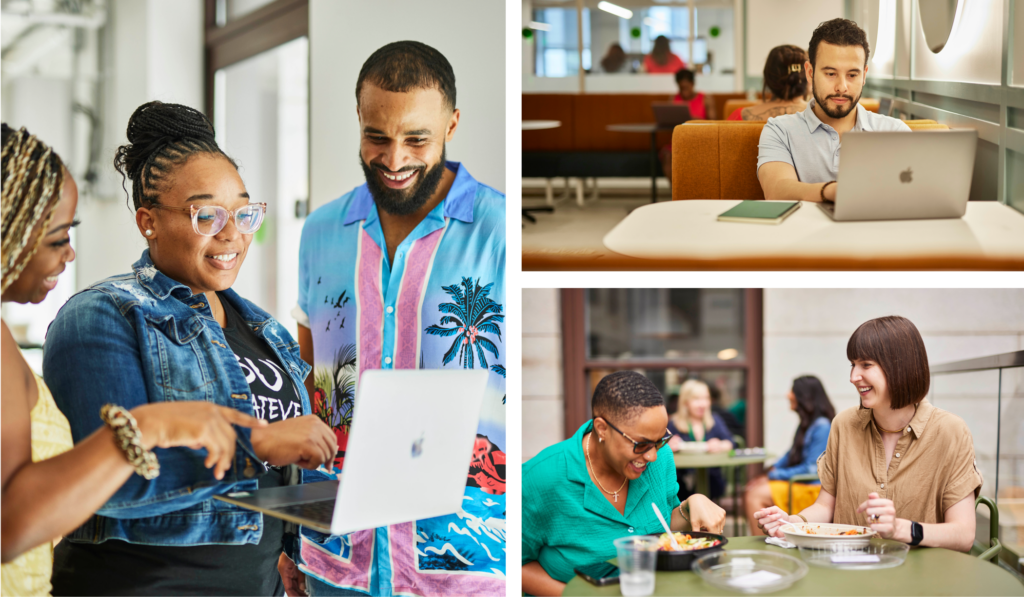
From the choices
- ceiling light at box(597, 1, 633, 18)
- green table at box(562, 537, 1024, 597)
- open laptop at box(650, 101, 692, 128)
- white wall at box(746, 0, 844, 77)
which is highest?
ceiling light at box(597, 1, 633, 18)

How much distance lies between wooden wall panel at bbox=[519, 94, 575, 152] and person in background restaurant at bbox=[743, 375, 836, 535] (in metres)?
2.45

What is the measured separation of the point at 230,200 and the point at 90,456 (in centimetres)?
69

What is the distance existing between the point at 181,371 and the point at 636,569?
1.27 metres

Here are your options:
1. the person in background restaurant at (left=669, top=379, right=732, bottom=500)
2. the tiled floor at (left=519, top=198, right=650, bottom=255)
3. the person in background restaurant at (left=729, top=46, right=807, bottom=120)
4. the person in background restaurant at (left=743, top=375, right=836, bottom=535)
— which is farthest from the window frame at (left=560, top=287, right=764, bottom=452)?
the person in background restaurant at (left=729, top=46, right=807, bottom=120)

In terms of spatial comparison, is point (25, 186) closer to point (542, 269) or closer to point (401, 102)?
point (401, 102)

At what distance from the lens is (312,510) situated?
197cm

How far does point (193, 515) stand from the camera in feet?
6.56

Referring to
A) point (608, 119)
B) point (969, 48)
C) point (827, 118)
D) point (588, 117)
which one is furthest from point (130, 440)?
point (608, 119)

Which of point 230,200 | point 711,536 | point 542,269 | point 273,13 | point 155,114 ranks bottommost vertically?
point 711,536

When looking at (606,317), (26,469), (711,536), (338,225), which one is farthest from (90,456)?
(606,317)

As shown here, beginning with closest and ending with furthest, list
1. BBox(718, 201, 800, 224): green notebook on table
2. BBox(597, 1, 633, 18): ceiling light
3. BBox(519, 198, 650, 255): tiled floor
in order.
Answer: BBox(718, 201, 800, 224): green notebook on table, BBox(519, 198, 650, 255): tiled floor, BBox(597, 1, 633, 18): ceiling light

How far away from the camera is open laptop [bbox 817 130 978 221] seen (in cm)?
191

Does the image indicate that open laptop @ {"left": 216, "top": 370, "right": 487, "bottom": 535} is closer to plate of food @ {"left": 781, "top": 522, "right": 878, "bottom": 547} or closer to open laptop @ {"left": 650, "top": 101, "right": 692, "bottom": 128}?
plate of food @ {"left": 781, "top": 522, "right": 878, "bottom": 547}

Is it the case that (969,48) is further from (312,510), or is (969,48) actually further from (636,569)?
(312,510)
